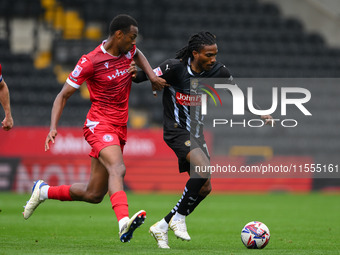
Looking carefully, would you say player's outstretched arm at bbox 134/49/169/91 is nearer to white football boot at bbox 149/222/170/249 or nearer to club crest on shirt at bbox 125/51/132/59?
club crest on shirt at bbox 125/51/132/59

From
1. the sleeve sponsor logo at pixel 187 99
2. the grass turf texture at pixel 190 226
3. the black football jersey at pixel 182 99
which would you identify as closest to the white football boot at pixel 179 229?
the grass turf texture at pixel 190 226

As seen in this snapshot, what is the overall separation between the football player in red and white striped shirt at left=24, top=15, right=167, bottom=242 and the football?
144 cm

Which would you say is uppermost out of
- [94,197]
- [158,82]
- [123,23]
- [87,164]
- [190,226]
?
[123,23]

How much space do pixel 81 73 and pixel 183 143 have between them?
132cm

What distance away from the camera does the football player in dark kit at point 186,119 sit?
695cm

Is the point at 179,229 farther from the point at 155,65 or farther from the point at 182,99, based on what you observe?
the point at 155,65

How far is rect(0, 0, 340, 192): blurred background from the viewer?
15.8 meters

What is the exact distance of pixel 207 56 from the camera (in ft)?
23.1

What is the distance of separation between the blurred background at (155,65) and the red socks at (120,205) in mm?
9672

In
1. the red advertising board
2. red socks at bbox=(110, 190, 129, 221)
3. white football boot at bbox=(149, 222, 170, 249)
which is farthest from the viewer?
the red advertising board

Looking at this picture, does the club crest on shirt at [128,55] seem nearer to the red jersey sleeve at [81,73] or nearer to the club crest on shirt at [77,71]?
the red jersey sleeve at [81,73]

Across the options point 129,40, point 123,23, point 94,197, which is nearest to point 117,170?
point 94,197

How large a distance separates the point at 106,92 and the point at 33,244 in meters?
1.72

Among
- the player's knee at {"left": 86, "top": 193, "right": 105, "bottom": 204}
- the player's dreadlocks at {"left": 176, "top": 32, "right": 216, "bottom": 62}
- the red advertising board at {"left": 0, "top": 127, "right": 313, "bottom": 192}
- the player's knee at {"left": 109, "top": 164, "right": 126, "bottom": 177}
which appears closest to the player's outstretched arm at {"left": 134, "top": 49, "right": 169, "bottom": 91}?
the player's dreadlocks at {"left": 176, "top": 32, "right": 216, "bottom": 62}
